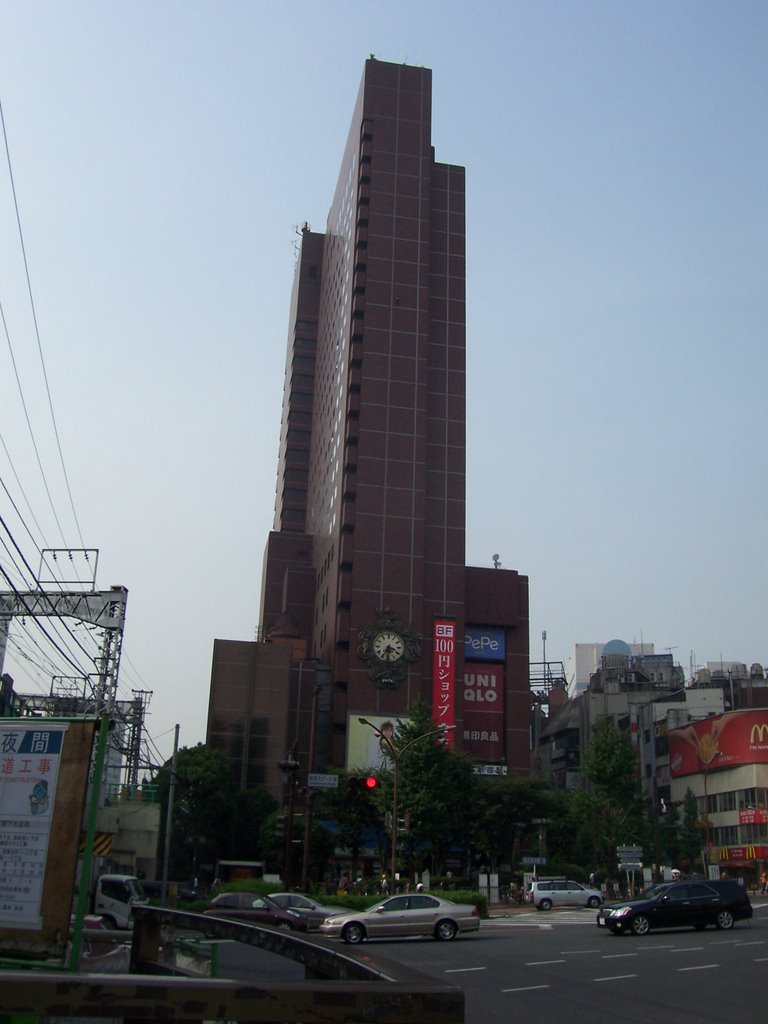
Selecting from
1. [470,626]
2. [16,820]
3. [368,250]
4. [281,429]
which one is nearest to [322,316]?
[281,429]

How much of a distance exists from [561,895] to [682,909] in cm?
2388

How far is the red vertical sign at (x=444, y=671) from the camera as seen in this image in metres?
81.9

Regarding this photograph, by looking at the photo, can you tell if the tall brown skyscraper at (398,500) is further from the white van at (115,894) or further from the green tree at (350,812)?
the white van at (115,894)

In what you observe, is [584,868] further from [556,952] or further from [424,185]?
[424,185]

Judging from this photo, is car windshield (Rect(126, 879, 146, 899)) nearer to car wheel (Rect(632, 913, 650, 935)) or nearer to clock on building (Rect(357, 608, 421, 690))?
car wheel (Rect(632, 913, 650, 935))

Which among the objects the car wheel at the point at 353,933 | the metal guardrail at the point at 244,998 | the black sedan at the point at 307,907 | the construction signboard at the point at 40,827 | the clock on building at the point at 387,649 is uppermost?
the clock on building at the point at 387,649

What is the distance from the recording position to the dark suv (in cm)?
2997

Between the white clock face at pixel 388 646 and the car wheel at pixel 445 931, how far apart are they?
52.0m

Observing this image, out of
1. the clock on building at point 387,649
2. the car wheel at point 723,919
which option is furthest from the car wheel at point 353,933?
the clock on building at point 387,649

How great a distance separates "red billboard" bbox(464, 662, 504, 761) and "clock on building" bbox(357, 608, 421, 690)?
8194 millimetres

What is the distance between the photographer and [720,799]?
3637 inches

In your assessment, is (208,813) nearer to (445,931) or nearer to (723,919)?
(445,931)

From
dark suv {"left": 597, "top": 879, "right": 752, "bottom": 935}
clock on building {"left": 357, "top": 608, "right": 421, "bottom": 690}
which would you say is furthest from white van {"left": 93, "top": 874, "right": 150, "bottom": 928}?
clock on building {"left": 357, "top": 608, "right": 421, "bottom": 690}

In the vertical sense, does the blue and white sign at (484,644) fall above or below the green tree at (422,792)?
above
